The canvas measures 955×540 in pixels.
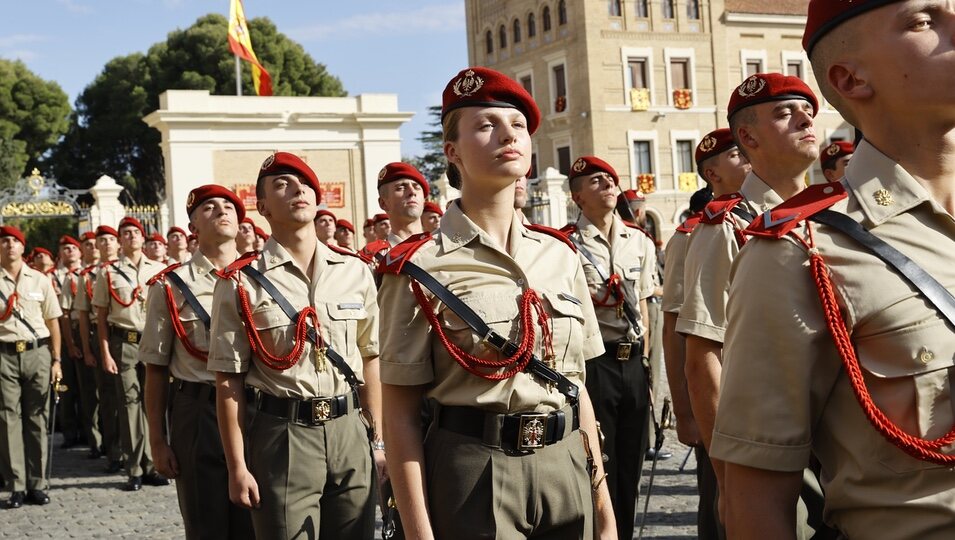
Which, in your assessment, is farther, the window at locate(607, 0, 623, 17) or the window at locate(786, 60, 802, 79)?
the window at locate(786, 60, 802, 79)

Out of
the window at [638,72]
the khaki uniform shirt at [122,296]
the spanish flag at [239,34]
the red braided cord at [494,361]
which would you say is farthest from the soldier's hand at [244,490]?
the window at [638,72]

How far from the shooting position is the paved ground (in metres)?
7.77

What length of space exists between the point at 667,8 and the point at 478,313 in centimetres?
4593

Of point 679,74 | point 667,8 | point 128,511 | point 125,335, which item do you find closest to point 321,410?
point 128,511

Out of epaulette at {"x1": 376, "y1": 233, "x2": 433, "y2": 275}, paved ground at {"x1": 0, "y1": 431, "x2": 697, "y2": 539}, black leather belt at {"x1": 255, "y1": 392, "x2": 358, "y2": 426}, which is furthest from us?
paved ground at {"x1": 0, "y1": 431, "x2": 697, "y2": 539}

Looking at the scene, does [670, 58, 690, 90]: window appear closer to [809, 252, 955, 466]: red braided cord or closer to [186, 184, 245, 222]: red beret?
[186, 184, 245, 222]: red beret

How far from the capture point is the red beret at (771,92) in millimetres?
4207

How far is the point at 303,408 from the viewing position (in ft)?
16.0

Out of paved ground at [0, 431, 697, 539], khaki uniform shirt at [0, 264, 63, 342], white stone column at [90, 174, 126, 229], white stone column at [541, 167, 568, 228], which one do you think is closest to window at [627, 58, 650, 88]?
white stone column at [541, 167, 568, 228]

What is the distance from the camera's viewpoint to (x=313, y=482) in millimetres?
4758

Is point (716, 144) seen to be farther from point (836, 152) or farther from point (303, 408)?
point (303, 408)

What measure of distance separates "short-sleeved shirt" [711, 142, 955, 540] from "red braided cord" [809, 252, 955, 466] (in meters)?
0.02

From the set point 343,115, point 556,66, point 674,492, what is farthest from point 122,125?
point 674,492

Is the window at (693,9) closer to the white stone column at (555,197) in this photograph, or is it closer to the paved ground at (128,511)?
the white stone column at (555,197)
